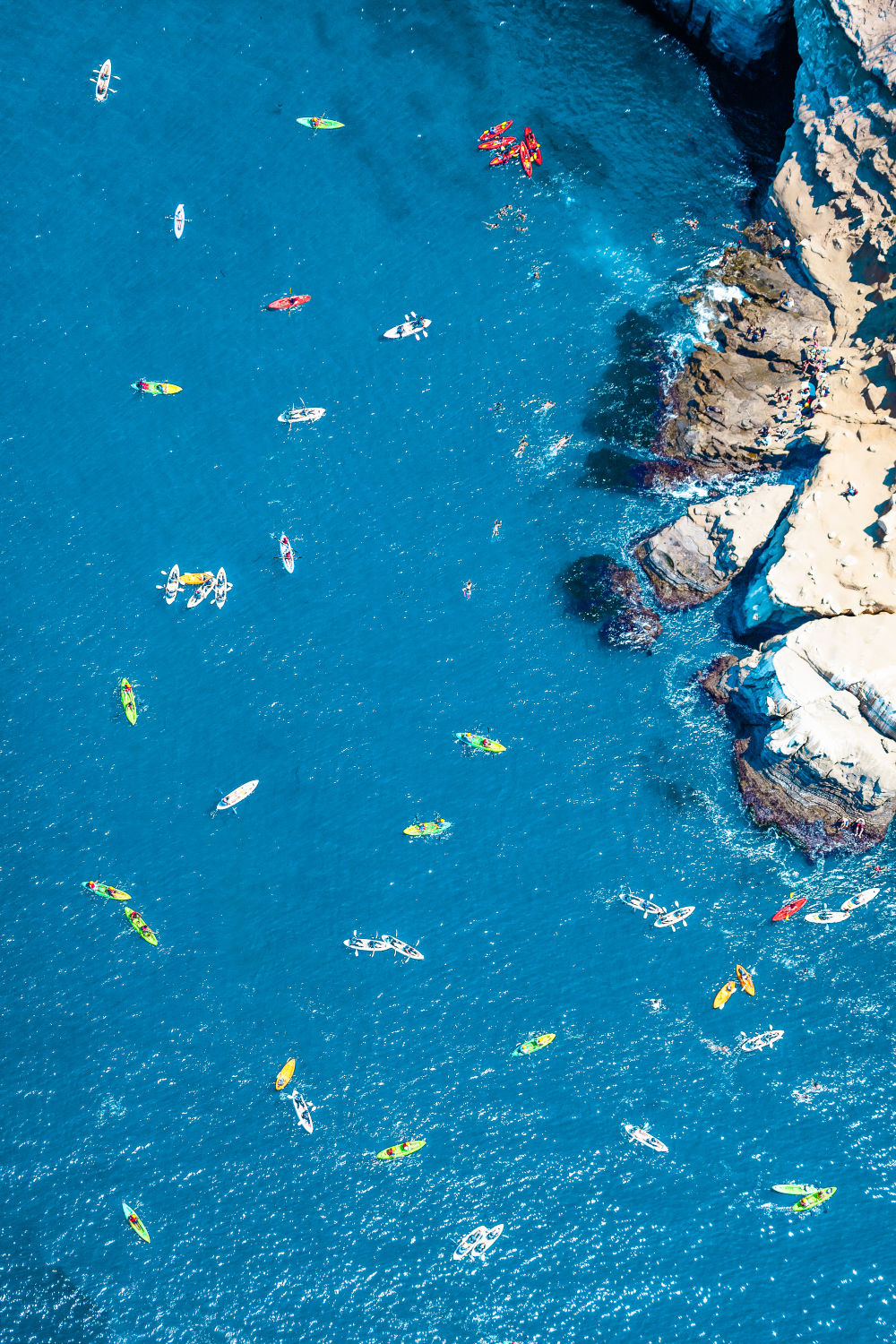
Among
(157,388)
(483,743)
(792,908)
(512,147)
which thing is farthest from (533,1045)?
(512,147)

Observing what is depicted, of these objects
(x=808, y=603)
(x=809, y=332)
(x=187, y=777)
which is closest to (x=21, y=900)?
(x=187, y=777)

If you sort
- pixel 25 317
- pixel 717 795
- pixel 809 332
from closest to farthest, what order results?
pixel 717 795 < pixel 809 332 < pixel 25 317

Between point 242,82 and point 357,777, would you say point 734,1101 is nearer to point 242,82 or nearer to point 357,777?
point 357,777

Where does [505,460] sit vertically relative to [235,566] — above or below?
above

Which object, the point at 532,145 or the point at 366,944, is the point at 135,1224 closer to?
the point at 366,944

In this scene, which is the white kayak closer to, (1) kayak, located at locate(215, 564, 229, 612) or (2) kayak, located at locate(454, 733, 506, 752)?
(1) kayak, located at locate(215, 564, 229, 612)

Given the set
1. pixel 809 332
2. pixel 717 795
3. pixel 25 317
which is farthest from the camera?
pixel 25 317

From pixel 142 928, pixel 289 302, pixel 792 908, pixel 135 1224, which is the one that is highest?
pixel 289 302
